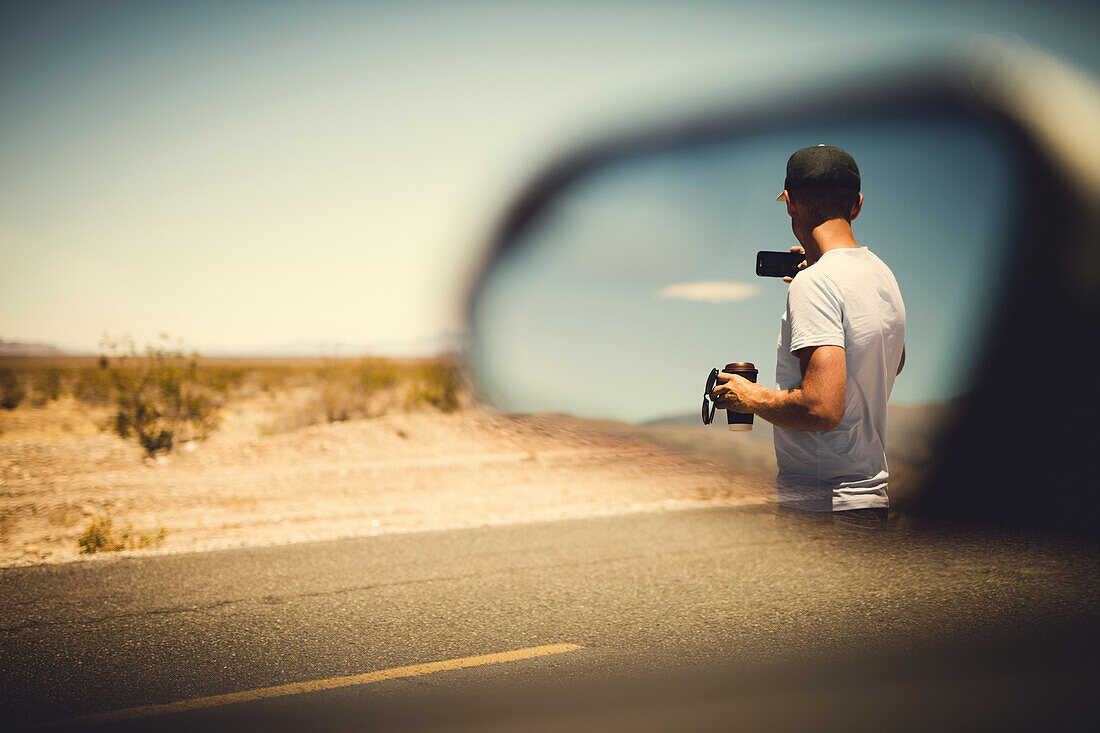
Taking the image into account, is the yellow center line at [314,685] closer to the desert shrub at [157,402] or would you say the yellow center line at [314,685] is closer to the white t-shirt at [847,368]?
the white t-shirt at [847,368]

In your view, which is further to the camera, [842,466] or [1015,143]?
[1015,143]

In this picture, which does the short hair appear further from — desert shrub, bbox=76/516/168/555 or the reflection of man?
desert shrub, bbox=76/516/168/555

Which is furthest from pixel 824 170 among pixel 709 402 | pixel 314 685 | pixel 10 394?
pixel 10 394

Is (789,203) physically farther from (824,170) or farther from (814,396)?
(814,396)

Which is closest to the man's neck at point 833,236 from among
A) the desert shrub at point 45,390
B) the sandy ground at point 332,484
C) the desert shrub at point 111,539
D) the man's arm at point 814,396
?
the man's arm at point 814,396

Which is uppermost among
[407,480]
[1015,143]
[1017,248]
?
[1015,143]

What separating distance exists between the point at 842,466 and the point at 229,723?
2788 millimetres

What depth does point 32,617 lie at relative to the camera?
4453 millimetres

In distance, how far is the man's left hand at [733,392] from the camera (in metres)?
1.16

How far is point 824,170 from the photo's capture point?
1091 mm

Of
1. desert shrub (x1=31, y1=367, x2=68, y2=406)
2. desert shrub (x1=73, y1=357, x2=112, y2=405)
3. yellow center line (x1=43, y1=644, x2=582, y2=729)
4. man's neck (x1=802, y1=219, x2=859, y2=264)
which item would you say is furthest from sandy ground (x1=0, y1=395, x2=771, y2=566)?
desert shrub (x1=31, y1=367, x2=68, y2=406)

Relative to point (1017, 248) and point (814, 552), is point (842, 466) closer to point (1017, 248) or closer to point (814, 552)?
point (1017, 248)

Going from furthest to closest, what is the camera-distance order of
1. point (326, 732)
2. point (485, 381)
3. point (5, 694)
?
1. point (485, 381)
2. point (5, 694)
3. point (326, 732)

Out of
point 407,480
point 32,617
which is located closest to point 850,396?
point 32,617
